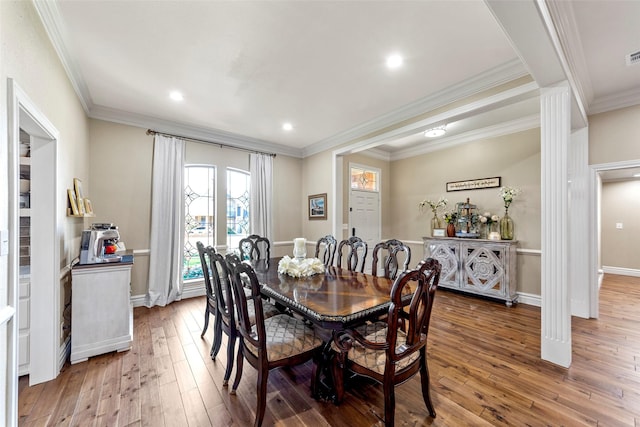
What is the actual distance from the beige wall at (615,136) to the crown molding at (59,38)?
561 centimetres

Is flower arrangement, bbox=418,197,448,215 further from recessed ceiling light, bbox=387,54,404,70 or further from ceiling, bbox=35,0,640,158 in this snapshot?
recessed ceiling light, bbox=387,54,404,70

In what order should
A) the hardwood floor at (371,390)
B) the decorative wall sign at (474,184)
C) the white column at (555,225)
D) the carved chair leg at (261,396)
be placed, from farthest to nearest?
the decorative wall sign at (474,184), the white column at (555,225), the hardwood floor at (371,390), the carved chair leg at (261,396)

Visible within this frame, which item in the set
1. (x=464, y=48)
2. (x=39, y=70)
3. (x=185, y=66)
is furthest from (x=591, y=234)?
(x=39, y=70)

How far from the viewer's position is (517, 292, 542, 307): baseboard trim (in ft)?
12.3

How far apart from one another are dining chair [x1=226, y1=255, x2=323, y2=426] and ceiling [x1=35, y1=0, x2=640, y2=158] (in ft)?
6.14

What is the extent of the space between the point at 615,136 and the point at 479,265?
2276 millimetres

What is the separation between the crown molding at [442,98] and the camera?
2.46m

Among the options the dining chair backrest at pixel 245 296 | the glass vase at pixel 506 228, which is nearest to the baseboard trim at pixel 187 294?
the dining chair backrest at pixel 245 296

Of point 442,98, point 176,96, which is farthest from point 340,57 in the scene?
point 176,96

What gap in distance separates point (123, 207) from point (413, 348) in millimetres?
4152

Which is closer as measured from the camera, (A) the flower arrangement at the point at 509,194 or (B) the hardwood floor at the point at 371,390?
(B) the hardwood floor at the point at 371,390

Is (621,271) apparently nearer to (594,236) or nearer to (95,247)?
(594,236)

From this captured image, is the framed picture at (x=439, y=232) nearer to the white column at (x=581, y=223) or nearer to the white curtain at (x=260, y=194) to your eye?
the white column at (x=581, y=223)

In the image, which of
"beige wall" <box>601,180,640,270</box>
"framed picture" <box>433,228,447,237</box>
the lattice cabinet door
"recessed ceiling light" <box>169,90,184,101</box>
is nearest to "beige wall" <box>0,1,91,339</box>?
"recessed ceiling light" <box>169,90,184,101</box>
